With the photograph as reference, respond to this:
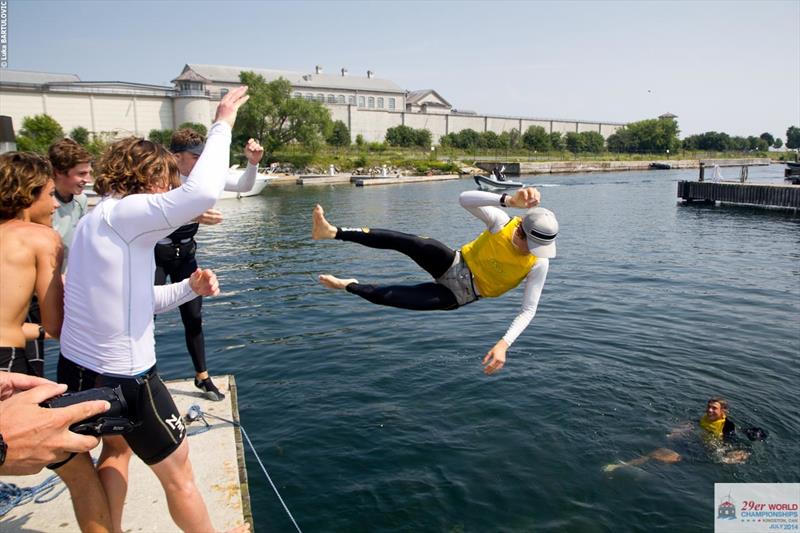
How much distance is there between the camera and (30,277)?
3.27 m

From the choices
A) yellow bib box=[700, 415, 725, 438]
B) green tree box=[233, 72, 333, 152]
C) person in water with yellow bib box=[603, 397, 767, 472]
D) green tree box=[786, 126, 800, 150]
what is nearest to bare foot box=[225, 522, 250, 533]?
person in water with yellow bib box=[603, 397, 767, 472]

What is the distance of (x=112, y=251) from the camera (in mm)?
3004

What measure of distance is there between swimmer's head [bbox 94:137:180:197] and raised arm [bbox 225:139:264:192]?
1.57 m

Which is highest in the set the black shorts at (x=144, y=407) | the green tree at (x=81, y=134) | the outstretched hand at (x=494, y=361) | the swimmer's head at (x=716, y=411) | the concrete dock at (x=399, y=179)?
the green tree at (x=81, y=134)

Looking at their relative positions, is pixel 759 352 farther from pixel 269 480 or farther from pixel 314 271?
pixel 314 271

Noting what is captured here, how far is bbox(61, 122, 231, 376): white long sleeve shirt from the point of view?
116 inches

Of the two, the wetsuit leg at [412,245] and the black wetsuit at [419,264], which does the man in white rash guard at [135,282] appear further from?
the black wetsuit at [419,264]

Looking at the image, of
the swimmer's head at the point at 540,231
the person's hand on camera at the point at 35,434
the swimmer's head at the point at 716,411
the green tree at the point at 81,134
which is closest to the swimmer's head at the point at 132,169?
the person's hand on camera at the point at 35,434

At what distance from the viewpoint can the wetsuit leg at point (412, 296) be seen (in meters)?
5.78

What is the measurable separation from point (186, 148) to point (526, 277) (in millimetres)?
3726

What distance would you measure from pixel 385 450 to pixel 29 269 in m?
5.05

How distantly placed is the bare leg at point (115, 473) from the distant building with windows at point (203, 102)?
4902cm

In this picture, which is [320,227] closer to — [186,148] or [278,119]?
[186,148]

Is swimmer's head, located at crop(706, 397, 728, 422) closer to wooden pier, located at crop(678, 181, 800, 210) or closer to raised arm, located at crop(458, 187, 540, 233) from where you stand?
raised arm, located at crop(458, 187, 540, 233)
